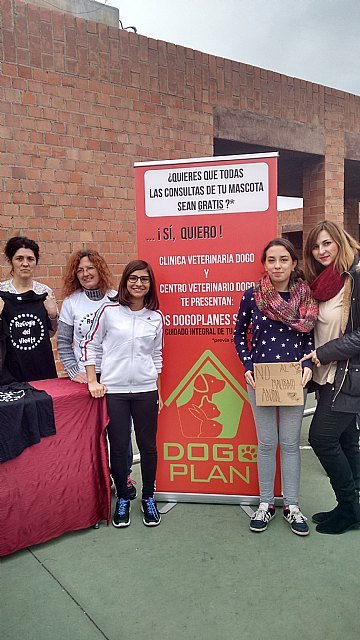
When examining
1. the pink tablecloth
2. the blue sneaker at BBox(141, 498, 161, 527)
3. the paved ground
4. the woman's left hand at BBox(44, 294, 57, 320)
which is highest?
the woman's left hand at BBox(44, 294, 57, 320)

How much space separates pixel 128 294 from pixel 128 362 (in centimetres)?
38

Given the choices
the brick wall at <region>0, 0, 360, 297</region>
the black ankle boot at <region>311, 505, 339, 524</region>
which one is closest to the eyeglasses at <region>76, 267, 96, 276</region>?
the black ankle boot at <region>311, 505, 339, 524</region>

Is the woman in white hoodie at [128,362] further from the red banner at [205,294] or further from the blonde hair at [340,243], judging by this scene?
the blonde hair at [340,243]

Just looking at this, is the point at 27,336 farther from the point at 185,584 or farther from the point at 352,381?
the point at 352,381

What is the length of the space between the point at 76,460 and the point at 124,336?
2.40 ft

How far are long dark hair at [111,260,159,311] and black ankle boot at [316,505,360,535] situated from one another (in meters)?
1.54

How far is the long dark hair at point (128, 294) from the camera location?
9.09 ft

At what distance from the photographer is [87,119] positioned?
17.1 ft

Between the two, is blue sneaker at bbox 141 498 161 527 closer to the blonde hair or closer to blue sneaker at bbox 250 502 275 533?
blue sneaker at bbox 250 502 275 533

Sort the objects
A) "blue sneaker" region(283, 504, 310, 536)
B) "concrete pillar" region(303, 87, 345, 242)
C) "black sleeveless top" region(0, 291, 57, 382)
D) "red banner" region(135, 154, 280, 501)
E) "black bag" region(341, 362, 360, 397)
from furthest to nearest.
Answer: "concrete pillar" region(303, 87, 345, 242) → "red banner" region(135, 154, 280, 501) → "black sleeveless top" region(0, 291, 57, 382) → "blue sneaker" region(283, 504, 310, 536) → "black bag" region(341, 362, 360, 397)

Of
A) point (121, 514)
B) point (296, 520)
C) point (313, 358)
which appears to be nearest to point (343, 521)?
point (296, 520)

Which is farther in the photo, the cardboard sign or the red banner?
the red banner

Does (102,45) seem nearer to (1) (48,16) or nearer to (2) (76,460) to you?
(1) (48,16)

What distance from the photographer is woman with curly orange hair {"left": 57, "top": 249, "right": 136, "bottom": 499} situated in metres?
2.98
